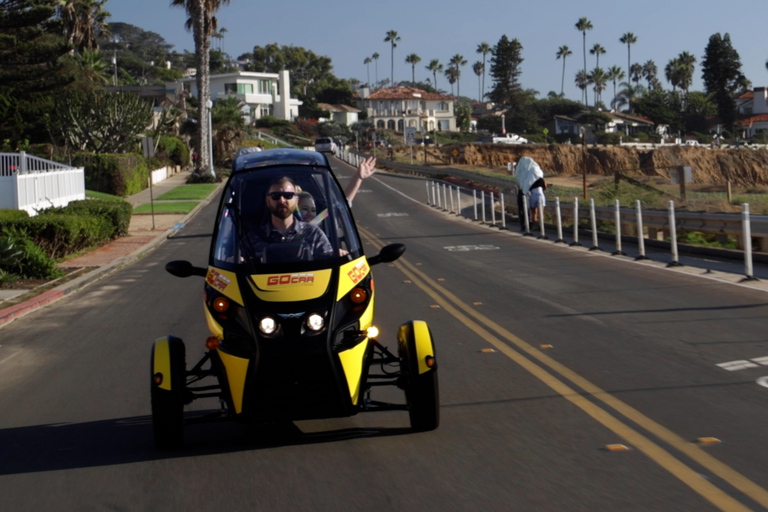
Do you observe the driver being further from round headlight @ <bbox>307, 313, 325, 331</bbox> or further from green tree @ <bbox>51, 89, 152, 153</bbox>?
green tree @ <bbox>51, 89, 152, 153</bbox>

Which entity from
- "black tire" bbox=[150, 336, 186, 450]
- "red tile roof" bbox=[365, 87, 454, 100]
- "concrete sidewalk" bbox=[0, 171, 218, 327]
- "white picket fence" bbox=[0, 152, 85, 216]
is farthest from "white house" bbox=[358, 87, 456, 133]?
"black tire" bbox=[150, 336, 186, 450]

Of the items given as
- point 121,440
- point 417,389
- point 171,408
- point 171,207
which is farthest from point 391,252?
point 171,207

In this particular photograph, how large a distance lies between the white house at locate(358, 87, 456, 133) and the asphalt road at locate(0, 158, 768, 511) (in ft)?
447

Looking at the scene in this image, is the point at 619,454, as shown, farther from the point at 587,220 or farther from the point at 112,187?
the point at 112,187

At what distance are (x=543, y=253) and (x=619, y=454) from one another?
14.9 metres

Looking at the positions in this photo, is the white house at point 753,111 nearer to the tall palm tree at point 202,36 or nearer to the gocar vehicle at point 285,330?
the tall palm tree at point 202,36

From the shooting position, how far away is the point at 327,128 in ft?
417

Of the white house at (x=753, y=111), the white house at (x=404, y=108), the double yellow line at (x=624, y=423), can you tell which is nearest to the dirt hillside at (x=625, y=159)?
the white house at (x=753, y=111)

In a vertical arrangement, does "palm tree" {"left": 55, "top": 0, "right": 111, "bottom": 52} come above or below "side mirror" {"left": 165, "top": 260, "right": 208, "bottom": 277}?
above

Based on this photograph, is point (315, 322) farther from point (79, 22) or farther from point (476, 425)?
point (79, 22)

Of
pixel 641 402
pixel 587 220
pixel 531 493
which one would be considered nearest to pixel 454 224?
pixel 587 220

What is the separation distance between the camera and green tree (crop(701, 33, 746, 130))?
114 metres

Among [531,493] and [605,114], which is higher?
[605,114]

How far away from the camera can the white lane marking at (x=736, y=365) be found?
826 centimetres
